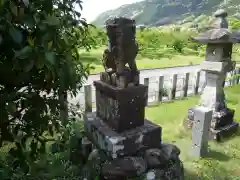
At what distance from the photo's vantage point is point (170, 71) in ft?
45.2

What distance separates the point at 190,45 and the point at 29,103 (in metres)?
22.1

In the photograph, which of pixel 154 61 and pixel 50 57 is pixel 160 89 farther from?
pixel 154 61

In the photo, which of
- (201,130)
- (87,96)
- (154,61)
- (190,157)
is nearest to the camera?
(201,130)

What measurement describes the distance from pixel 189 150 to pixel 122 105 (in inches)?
82.5

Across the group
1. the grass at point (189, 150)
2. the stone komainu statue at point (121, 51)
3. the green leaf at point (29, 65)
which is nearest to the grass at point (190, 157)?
the grass at point (189, 150)

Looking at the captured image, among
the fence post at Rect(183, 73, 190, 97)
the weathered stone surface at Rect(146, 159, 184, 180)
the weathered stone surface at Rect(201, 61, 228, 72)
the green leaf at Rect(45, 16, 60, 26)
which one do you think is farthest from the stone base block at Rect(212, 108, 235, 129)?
the green leaf at Rect(45, 16, 60, 26)

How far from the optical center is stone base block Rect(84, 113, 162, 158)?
2.97m

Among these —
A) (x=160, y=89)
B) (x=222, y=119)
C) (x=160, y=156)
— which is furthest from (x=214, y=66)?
(x=160, y=156)

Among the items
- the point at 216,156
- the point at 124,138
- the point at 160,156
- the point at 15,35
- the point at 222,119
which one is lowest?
the point at 216,156

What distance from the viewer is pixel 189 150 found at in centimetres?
437

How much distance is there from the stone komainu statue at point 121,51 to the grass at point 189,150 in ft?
6.04

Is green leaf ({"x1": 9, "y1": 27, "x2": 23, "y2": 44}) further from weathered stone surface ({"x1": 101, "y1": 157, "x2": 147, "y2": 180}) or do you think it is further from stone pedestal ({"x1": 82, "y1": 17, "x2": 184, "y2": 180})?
weathered stone surface ({"x1": 101, "y1": 157, "x2": 147, "y2": 180})

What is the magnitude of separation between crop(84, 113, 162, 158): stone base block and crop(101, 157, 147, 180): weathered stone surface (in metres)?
0.12

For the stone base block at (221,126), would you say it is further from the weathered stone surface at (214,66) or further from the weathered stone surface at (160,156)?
the weathered stone surface at (160,156)
